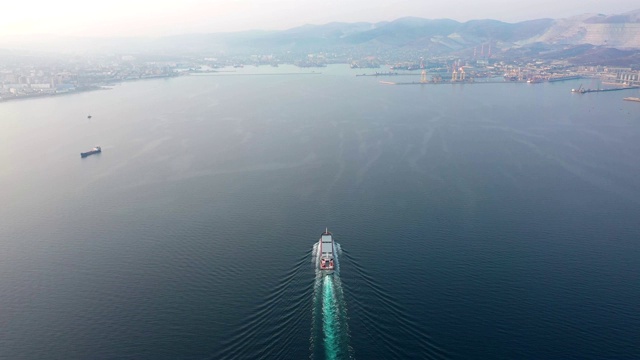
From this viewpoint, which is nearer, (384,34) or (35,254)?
(35,254)

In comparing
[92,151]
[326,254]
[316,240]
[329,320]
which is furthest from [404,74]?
[329,320]

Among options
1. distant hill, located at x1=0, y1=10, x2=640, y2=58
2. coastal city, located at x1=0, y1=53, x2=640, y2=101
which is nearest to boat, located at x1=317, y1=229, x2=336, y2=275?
coastal city, located at x1=0, y1=53, x2=640, y2=101

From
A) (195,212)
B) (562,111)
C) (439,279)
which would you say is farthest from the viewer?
(562,111)

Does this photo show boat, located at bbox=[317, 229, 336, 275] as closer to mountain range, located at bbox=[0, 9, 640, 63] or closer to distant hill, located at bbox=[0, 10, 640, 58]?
mountain range, located at bbox=[0, 9, 640, 63]

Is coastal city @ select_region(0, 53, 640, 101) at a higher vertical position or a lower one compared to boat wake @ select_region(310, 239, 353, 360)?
higher

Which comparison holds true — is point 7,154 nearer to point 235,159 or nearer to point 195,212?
point 235,159

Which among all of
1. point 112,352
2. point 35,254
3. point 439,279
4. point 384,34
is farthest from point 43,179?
point 384,34

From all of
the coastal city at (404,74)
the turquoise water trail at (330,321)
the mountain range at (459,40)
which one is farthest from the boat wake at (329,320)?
the mountain range at (459,40)
